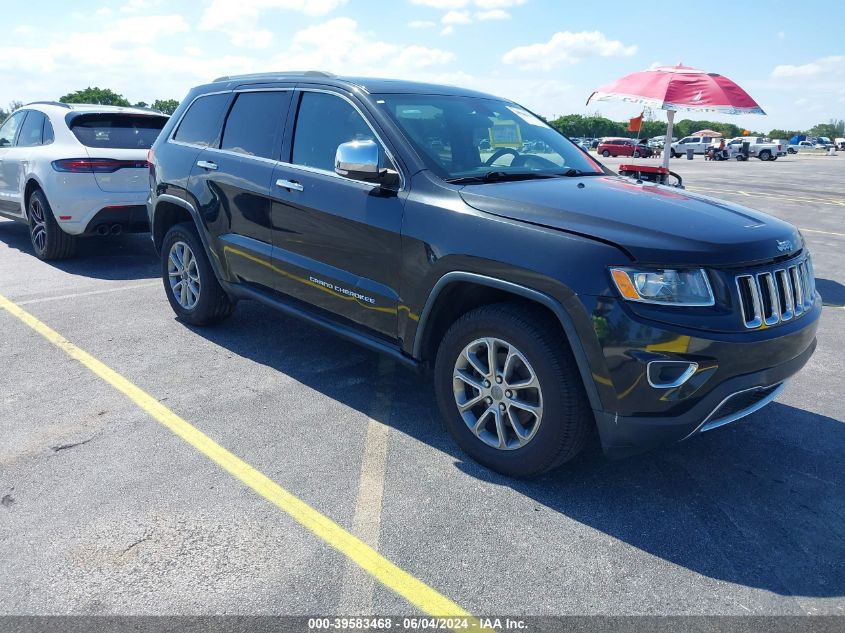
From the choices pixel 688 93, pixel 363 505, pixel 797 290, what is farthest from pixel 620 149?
pixel 363 505

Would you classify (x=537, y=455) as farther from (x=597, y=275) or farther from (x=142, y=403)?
(x=142, y=403)

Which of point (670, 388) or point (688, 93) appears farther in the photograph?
point (688, 93)

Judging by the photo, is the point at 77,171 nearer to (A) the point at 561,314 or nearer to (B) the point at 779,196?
(A) the point at 561,314

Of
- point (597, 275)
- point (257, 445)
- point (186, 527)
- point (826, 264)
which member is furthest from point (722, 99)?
point (186, 527)

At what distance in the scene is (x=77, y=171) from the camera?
283 inches

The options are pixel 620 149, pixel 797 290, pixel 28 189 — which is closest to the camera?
pixel 797 290

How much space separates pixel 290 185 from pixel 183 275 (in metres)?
1.75

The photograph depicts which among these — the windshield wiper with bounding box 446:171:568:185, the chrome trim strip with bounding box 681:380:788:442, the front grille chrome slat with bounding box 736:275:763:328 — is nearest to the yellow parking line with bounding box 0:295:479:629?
the chrome trim strip with bounding box 681:380:788:442

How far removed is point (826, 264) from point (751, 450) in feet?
19.9

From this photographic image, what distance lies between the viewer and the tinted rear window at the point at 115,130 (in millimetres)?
7539

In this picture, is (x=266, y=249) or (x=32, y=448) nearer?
(x=32, y=448)

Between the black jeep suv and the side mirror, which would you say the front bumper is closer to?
the black jeep suv

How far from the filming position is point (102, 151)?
24.1 feet

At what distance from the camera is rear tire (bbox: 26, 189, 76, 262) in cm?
759
